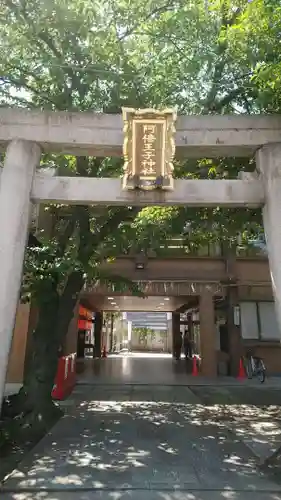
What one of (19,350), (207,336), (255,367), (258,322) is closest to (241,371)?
(255,367)

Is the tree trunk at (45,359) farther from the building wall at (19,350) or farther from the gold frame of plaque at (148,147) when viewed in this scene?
the building wall at (19,350)

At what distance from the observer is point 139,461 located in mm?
5758

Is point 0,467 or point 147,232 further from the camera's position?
point 147,232

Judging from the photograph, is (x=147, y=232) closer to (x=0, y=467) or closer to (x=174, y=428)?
(x=174, y=428)

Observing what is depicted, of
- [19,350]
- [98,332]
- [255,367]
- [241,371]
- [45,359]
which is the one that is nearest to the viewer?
[45,359]

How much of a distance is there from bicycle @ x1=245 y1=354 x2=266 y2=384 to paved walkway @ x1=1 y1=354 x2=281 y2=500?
639cm

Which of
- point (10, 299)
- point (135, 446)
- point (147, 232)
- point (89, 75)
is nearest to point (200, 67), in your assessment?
point (89, 75)

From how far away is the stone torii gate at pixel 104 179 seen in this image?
545 cm

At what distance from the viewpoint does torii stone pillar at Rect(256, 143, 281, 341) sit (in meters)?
5.50

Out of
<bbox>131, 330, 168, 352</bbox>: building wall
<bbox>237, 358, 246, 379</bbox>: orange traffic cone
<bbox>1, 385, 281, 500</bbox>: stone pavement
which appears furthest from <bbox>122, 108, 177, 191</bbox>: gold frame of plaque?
<bbox>131, 330, 168, 352</bbox>: building wall

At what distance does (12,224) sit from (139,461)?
4.07m

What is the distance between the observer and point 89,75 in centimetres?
770

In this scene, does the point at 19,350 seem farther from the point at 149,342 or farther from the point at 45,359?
the point at 149,342

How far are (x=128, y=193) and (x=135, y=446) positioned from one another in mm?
4379
